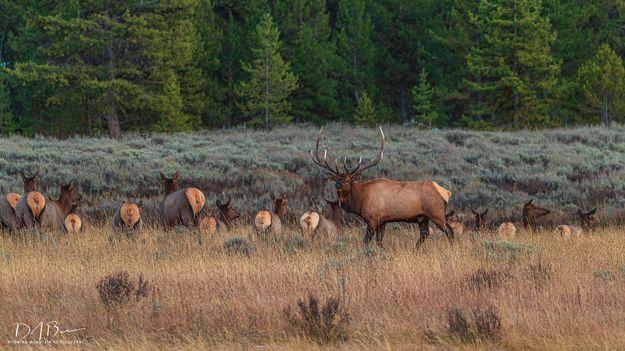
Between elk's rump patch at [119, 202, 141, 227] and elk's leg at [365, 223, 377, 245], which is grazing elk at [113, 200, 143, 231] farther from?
elk's leg at [365, 223, 377, 245]

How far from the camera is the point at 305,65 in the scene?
45781 mm

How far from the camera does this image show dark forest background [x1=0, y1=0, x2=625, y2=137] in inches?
1506

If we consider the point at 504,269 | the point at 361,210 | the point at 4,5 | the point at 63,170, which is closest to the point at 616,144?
the point at 63,170

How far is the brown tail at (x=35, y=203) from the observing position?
1456 cm

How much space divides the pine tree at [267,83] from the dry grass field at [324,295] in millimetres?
30020

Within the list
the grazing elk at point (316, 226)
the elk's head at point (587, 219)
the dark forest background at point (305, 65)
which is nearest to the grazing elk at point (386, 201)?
the grazing elk at point (316, 226)

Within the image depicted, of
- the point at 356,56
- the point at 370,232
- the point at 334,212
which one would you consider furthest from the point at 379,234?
the point at 356,56

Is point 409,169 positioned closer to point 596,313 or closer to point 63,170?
point 63,170

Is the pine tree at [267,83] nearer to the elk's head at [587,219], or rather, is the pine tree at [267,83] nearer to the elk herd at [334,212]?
the elk herd at [334,212]

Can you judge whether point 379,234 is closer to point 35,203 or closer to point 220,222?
point 220,222

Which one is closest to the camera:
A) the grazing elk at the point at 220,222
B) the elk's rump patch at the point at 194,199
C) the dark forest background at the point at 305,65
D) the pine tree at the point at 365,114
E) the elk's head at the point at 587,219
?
the grazing elk at the point at 220,222

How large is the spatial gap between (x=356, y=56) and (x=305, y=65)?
13.2 feet

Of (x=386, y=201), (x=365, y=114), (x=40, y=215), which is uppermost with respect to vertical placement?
(x=386, y=201)

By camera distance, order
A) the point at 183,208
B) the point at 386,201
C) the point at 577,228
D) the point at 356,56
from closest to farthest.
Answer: the point at 386,201, the point at 577,228, the point at 183,208, the point at 356,56
